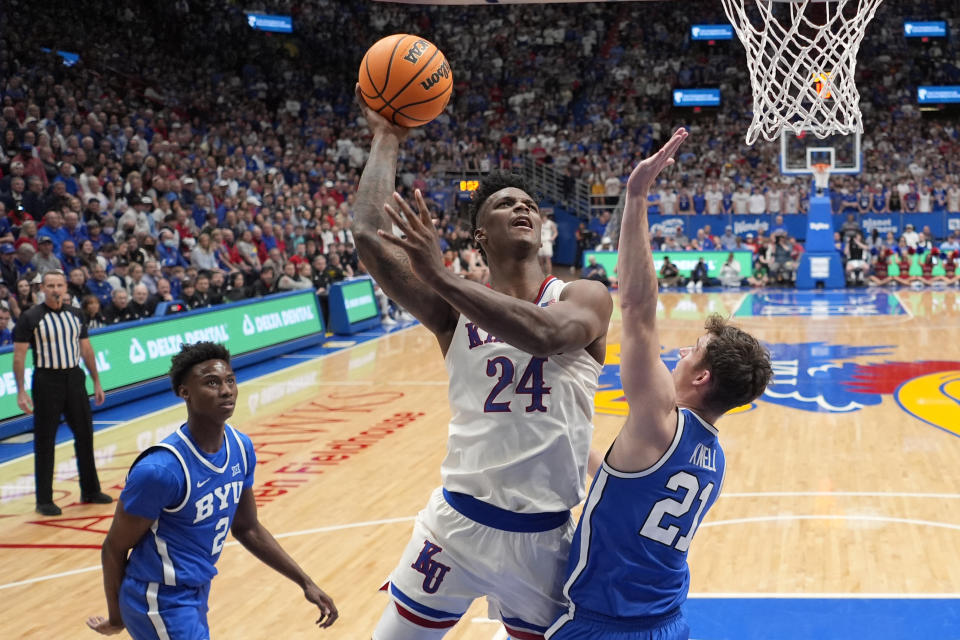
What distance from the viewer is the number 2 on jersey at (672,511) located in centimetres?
273

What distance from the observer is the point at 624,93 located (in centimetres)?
3206

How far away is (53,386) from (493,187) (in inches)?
209

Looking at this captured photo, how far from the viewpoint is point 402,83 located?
10.5 ft

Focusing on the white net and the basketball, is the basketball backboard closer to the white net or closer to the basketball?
the white net

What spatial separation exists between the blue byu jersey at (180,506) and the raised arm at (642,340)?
4.56 feet

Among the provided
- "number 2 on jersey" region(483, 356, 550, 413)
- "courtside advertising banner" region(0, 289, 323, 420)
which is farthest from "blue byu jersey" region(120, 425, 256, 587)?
"courtside advertising banner" region(0, 289, 323, 420)

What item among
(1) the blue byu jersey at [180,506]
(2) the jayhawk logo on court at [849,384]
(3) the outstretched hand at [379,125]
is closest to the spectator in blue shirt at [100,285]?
(2) the jayhawk logo on court at [849,384]

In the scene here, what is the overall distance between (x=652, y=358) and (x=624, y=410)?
7669 millimetres

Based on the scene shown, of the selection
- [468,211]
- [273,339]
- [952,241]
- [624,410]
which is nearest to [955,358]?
[624,410]

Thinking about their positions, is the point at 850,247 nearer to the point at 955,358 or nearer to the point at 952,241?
the point at 952,241

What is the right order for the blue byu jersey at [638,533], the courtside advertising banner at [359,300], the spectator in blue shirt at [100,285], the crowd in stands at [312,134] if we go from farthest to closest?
the courtside advertising banner at [359,300]
the crowd in stands at [312,134]
the spectator in blue shirt at [100,285]
the blue byu jersey at [638,533]

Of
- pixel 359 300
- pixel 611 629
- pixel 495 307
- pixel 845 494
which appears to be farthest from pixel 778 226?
pixel 495 307

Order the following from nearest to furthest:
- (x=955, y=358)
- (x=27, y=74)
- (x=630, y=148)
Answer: (x=955, y=358) → (x=27, y=74) → (x=630, y=148)

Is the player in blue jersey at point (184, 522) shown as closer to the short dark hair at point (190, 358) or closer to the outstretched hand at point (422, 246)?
the short dark hair at point (190, 358)
